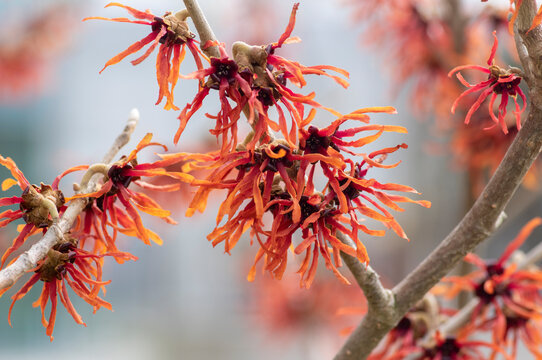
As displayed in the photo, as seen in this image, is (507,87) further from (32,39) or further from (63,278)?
(32,39)

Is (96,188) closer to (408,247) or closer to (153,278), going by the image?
(408,247)

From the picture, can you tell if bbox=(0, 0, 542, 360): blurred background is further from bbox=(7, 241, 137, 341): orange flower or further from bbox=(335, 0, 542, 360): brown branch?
bbox=(7, 241, 137, 341): orange flower

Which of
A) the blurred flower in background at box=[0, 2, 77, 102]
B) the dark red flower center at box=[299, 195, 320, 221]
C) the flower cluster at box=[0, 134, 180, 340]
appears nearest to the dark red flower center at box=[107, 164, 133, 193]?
the flower cluster at box=[0, 134, 180, 340]

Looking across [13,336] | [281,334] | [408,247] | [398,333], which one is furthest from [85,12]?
[13,336]

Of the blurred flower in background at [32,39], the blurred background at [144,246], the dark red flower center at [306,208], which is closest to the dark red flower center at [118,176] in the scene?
the dark red flower center at [306,208]

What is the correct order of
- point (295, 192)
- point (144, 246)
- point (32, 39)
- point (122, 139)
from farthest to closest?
point (144, 246) → point (32, 39) → point (122, 139) → point (295, 192)

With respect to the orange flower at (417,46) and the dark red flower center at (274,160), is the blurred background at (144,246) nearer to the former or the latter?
the orange flower at (417,46)

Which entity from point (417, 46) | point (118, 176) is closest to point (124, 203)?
point (118, 176)

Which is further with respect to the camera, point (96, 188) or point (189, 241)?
point (189, 241)

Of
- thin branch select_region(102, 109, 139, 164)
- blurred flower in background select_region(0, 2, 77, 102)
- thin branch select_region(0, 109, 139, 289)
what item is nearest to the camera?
thin branch select_region(0, 109, 139, 289)
